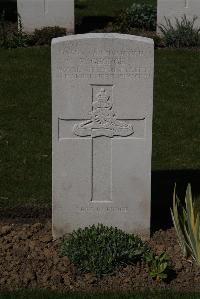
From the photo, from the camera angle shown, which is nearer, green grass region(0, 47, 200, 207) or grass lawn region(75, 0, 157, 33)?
green grass region(0, 47, 200, 207)

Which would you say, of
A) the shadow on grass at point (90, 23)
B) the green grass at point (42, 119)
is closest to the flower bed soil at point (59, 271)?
the green grass at point (42, 119)

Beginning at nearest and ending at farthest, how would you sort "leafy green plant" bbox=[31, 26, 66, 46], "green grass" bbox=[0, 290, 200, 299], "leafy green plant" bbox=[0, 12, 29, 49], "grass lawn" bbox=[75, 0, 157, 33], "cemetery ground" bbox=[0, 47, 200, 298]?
"green grass" bbox=[0, 290, 200, 299]
"cemetery ground" bbox=[0, 47, 200, 298]
"leafy green plant" bbox=[0, 12, 29, 49]
"leafy green plant" bbox=[31, 26, 66, 46]
"grass lawn" bbox=[75, 0, 157, 33]

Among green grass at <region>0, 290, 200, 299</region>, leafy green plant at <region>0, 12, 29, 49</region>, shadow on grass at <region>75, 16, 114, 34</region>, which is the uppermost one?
shadow on grass at <region>75, 16, 114, 34</region>

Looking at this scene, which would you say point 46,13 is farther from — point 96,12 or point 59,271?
point 59,271

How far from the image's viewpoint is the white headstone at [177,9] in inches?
583

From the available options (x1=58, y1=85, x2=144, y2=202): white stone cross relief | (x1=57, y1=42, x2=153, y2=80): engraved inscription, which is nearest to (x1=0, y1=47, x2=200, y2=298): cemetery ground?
(x1=58, y1=85, x2=144, y2=202): white stone cross relief

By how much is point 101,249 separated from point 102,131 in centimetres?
102

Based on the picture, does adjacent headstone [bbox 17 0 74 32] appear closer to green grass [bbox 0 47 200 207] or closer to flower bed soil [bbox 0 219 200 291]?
green grass [bbox 0 47 200 207]

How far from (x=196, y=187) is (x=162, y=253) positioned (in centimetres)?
170

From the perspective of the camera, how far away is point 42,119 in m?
11.1

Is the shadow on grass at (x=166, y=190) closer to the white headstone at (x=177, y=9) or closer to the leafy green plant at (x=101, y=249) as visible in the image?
the leafy green plant at (x=101, y=249)

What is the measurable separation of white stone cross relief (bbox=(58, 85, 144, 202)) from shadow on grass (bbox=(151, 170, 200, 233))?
72cm

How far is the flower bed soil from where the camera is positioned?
6613 mm

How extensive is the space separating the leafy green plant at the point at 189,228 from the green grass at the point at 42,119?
5.77ft
